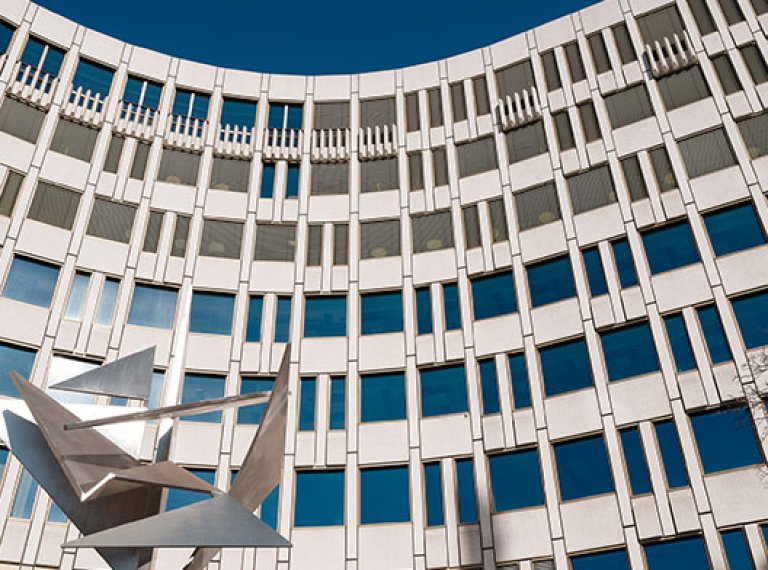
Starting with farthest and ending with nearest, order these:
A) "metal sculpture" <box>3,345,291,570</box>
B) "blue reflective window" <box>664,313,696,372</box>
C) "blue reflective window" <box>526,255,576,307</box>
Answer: "blue reflective window" <box>526,255,576,307</box> → "blue reflective window" <box>664,313,696,372</box> → "metal sculpture" <box>3,345,291,570</box>

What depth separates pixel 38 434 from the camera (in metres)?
13.6

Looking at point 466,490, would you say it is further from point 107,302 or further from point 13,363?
point 13,363

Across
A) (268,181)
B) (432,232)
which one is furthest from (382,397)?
(268,181)

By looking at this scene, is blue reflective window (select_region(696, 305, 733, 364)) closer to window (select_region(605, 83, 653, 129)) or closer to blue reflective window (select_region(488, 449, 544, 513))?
blue reflective window (select_region(488, 449, 544, 513))

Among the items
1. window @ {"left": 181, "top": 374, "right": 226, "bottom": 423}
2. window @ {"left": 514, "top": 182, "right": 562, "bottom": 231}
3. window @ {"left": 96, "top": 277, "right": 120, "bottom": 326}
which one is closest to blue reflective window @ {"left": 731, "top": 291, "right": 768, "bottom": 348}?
window @ {"left": 514, "top": 182, "right": 562, "bottom": 231}

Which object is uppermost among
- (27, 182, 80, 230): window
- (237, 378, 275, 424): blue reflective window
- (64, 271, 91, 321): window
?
(27, 182, 80, 230): window

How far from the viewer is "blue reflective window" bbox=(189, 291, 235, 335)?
86.4 ft

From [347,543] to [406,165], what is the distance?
14.6 metres

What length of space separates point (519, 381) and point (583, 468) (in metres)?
3.46

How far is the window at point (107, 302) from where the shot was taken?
25203 millimetres

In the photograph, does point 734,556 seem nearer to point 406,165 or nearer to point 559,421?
point 559,421

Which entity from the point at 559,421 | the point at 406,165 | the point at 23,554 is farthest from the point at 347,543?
the point at 406,165

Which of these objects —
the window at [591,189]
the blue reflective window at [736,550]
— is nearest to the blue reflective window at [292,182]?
the window at [591,189]

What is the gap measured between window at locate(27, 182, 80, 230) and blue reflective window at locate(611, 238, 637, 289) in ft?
62.3
